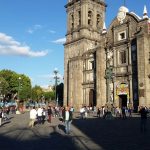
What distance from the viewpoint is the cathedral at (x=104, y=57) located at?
1502 inches

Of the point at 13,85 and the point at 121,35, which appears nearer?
the point at 121,35

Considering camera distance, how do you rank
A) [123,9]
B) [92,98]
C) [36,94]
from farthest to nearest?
[36,94]
[92,98]
[123,9]

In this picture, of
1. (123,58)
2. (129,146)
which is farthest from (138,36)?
(129,146)

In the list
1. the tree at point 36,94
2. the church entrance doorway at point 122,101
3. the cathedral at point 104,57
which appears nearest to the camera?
the cathedral at point 104,57

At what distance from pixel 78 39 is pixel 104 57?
25.9ft

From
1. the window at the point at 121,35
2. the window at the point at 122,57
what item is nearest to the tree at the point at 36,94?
the window at the point at 121,35

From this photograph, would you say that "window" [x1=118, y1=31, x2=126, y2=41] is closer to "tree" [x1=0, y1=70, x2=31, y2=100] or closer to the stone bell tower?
the stone bell tower

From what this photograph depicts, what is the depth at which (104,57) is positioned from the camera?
151 feet

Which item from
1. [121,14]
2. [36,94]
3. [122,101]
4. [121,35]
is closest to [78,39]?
[121,35]

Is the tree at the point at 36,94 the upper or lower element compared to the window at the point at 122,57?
Result: lower

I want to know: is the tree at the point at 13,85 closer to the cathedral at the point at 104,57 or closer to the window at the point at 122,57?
the cathedral at the point at 104,57

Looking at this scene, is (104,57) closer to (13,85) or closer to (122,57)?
(122,57)

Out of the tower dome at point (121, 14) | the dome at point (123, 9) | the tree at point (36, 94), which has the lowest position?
the tree at point (36, 94)

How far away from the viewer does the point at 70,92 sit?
50781mm
